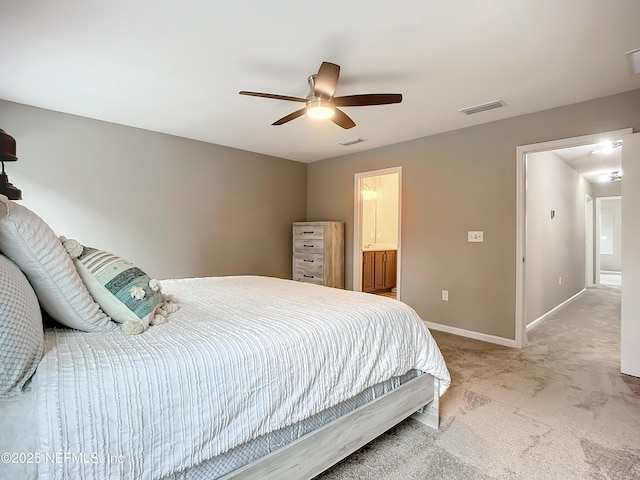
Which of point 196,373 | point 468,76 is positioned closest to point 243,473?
point 196,373

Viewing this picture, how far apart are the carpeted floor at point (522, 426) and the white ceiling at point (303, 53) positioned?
238 cm

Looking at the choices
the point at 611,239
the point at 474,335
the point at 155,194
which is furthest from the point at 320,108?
the point at 611,239

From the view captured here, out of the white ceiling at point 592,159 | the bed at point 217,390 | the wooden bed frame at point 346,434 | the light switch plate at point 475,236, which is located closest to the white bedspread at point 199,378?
the bed at point 217,390

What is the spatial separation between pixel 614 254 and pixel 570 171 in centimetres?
631

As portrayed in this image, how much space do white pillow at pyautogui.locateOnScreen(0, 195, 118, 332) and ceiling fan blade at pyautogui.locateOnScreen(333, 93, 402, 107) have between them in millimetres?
1894

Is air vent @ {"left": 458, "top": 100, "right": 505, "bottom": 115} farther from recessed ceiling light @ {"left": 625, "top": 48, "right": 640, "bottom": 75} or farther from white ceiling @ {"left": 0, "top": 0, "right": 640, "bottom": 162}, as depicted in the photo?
recessed ceiling light @ {"left": 625, "top": 48, "right": 640, "bottom": 75}

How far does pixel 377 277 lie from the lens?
6367 millimetres

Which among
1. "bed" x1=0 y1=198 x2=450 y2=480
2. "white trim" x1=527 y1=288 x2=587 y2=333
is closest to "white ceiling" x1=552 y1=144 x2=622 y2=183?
"white trim" x1=527 y1=288 x2=587 y2=333

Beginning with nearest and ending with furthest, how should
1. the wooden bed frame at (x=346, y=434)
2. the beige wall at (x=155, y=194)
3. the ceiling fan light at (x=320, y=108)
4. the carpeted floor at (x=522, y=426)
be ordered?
the wooden bed frame at (x=346, y=434) < the carpeted floor at (x=522, y=426) < the ceiling fan light at (x=320, y=108) < the beige wall at (x=155, y=194)

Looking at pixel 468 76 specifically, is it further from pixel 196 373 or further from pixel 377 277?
pixel 377 277

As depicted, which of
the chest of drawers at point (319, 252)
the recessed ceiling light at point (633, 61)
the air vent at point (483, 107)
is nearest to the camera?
the recessed ceiling light at point (633, 61)

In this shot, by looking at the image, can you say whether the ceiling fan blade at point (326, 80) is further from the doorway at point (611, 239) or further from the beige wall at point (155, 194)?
the doorway at point (611, 239)

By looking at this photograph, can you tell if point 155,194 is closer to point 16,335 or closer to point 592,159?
point 16,335

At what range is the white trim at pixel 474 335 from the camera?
3.48m
